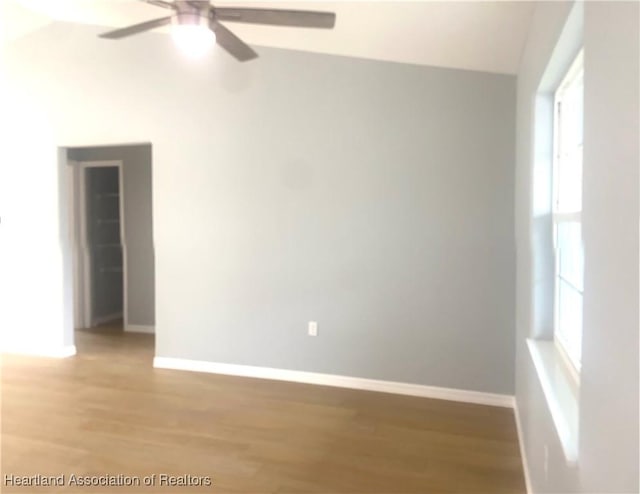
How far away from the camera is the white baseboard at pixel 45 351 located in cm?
521

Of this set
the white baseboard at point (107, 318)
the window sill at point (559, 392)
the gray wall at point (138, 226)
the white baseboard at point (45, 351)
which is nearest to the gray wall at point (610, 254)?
the window sill at point (559, 392)

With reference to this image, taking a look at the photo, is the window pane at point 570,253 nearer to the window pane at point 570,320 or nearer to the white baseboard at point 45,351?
the window pane at point 570,320

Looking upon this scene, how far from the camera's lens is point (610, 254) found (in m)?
1.08

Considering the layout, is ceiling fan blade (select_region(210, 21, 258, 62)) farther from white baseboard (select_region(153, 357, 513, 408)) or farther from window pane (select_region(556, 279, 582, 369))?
white baseboard (select_region(153, 357, 513, 408))

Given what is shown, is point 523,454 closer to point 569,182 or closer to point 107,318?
point 569,182

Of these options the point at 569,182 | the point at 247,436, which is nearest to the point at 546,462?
the point at 569,182

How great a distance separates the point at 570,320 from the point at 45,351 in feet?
16.0

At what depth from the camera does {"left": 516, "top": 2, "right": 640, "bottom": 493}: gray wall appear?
0.93m

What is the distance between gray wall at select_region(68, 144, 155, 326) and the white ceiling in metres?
1.77

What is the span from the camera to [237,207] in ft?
15.0

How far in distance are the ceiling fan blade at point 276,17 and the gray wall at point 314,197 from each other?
162 centimetres

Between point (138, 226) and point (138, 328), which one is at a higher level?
point (138, 226)

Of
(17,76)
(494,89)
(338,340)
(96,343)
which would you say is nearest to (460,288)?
(338,340)

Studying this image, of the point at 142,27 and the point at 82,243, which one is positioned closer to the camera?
the point at 142,27
